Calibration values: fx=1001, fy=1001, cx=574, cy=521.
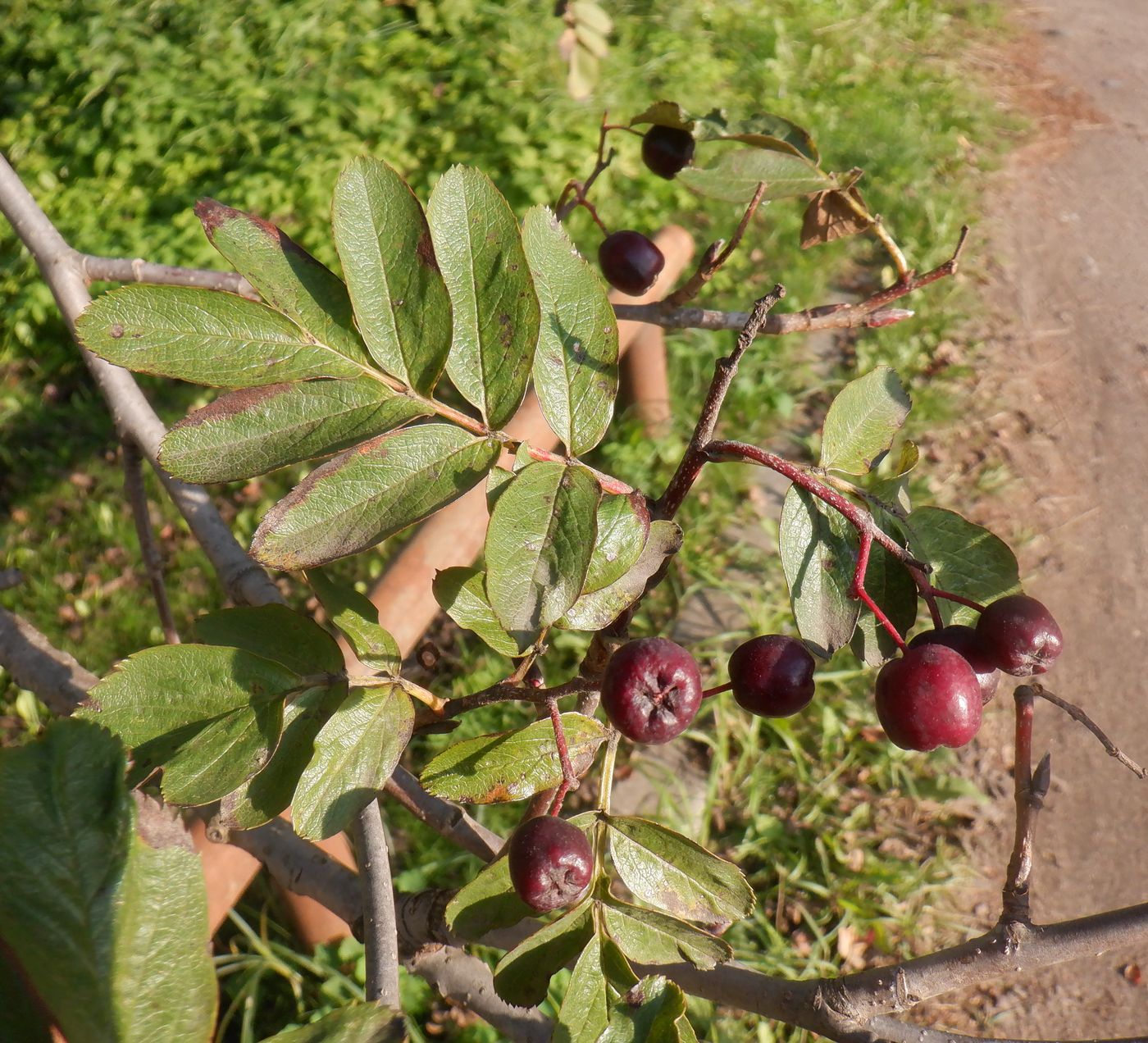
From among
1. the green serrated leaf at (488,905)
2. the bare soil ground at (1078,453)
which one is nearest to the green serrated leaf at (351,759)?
the green serrated leaf at (488,905)

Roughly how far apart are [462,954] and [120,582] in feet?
7.68

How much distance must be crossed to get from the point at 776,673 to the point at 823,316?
531 mm

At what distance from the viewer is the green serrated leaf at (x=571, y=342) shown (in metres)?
0.84

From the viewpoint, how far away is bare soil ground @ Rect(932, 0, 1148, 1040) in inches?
99.4

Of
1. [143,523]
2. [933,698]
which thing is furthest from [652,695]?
[143,523]

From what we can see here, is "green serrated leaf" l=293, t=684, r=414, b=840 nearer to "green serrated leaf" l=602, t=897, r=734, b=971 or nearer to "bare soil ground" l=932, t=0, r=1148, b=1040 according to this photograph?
"green serrated leaf" l=602, t=897, r=734, b=971

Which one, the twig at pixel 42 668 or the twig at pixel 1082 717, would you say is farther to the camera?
the twig at pixel 42 668

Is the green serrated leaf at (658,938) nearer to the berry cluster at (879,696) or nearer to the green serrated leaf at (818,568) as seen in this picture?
the berry cluster at (879,696)

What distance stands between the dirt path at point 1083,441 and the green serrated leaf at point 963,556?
1944mm

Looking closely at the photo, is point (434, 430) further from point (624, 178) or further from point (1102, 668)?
point (624, 178)

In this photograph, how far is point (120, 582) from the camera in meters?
3.14

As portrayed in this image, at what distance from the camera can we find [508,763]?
885 millimetres

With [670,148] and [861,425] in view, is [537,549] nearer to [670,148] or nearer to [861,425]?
[861,425]

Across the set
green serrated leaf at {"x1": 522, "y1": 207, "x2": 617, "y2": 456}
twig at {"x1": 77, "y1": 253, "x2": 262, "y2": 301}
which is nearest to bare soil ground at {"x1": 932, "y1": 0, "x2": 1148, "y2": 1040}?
green serrated leaf at {"x1": 522, "y1": 207, "x2": 617, "y2": 456}
